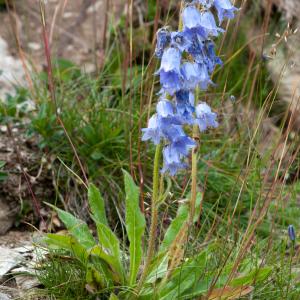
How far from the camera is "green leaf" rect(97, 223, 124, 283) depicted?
268 centimetres

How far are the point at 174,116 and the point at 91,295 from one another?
0.96m

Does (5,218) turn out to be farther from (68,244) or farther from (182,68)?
(182,68)

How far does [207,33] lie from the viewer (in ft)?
7.12

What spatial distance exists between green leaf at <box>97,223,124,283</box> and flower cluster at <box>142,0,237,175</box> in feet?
1.85

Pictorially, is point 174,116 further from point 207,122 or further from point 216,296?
point 216,296

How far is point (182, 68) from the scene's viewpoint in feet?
7.02

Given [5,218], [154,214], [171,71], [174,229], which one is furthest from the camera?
[5,218]

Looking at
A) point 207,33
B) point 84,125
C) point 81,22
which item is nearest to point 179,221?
point 207,33

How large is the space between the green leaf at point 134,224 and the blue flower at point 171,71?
2.28 feet

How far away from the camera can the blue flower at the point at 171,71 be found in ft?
6.87

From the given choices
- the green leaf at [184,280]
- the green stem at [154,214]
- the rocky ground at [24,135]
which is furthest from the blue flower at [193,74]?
the rocky ground at [24,135]

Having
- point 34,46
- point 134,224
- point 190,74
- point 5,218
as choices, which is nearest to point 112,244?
point 134,224

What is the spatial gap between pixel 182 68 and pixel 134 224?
892mm

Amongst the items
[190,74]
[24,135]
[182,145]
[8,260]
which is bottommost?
[8,260]
